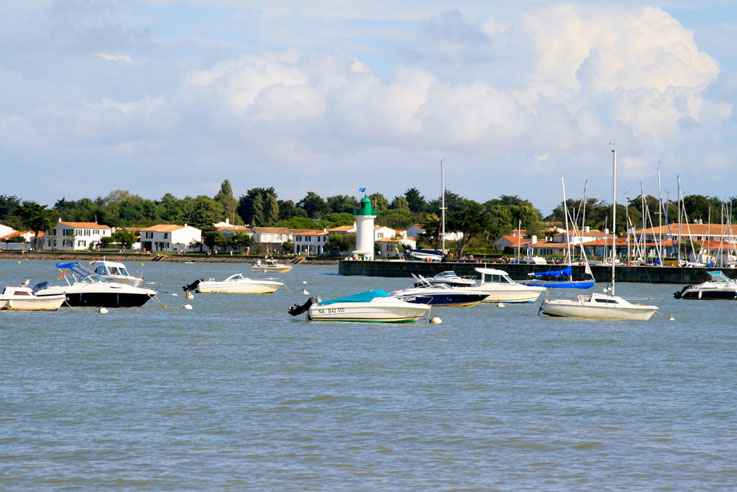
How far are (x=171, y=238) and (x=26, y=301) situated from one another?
147m

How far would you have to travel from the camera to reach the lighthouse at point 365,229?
132 meters

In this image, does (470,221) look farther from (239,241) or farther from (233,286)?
(233,286)

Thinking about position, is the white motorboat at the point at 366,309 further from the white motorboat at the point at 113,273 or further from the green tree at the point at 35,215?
the green tree at the point at 35,215

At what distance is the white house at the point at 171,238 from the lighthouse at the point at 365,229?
68722mm

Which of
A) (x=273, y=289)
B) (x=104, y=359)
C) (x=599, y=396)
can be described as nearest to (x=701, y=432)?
(x=599, y=396)

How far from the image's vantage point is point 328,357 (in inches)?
1248

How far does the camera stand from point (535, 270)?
4107 inches

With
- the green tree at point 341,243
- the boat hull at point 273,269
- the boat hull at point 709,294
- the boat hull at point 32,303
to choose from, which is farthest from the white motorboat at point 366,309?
the green tree at point 341,243

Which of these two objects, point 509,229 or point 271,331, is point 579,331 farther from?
point 509,229

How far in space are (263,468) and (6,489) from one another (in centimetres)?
435

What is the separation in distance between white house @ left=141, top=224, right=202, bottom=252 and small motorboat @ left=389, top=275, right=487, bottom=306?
466ft

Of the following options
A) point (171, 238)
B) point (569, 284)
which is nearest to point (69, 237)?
point (171, 238)

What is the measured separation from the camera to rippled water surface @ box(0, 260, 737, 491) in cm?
1623

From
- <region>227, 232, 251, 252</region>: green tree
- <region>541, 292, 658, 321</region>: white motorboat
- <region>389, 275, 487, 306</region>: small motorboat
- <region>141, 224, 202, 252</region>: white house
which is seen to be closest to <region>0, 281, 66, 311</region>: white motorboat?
<region>389, 275, 487, 306</region>: small motorboat
